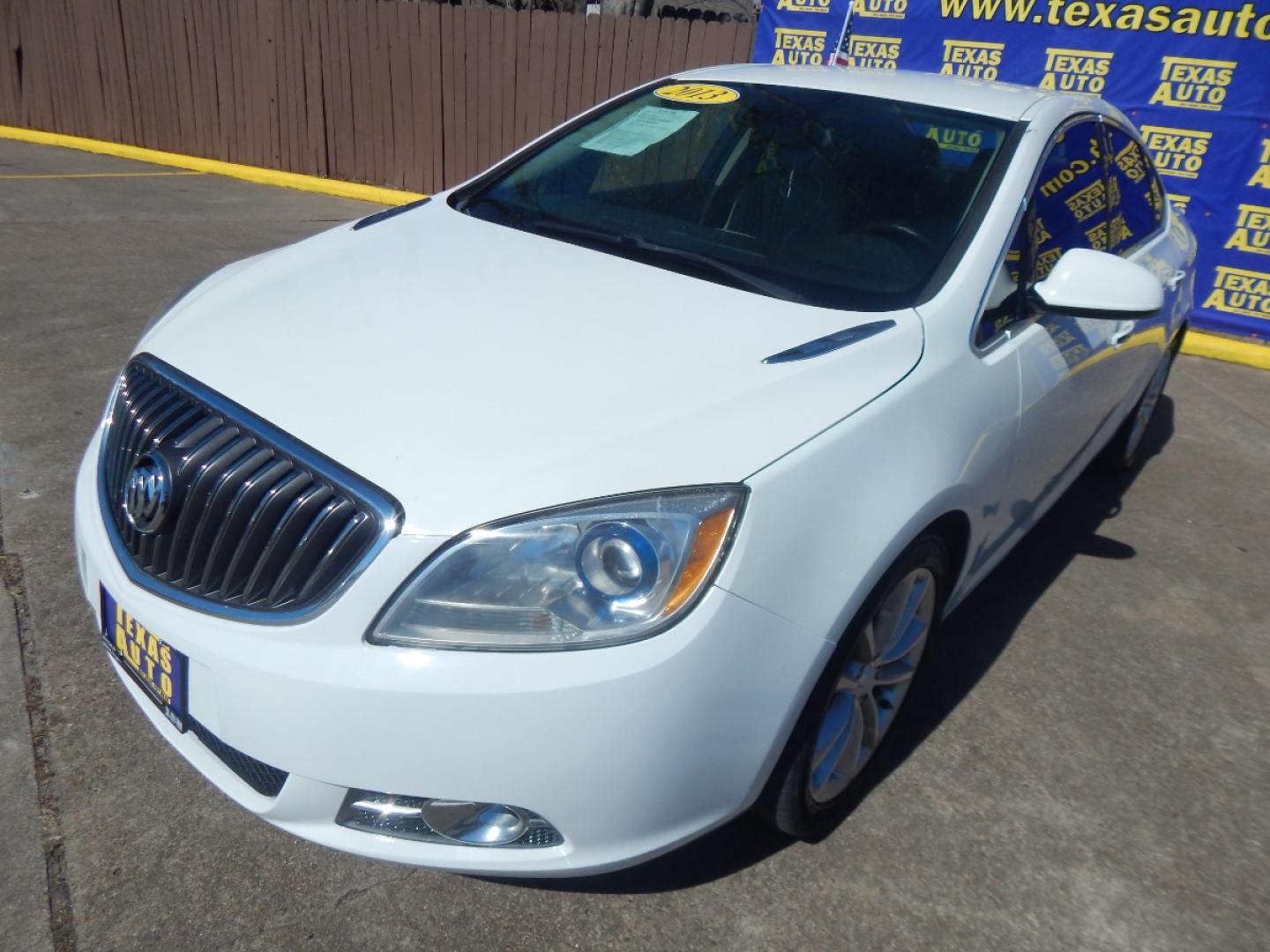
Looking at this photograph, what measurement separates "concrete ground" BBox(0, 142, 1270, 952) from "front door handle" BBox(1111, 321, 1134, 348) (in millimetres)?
781

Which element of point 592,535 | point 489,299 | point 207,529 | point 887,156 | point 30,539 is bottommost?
point 30,539

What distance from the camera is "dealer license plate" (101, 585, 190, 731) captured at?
1978 millimetres

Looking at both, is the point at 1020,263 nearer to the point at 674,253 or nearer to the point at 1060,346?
the point at 1060,346

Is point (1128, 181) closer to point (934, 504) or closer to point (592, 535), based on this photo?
point (934, 504)

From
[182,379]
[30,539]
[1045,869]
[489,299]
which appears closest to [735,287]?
[489,299]

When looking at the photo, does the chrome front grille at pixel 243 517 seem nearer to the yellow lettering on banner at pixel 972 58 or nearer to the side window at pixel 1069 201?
the side window at pixel 1069 201

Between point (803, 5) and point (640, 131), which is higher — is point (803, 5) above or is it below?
above

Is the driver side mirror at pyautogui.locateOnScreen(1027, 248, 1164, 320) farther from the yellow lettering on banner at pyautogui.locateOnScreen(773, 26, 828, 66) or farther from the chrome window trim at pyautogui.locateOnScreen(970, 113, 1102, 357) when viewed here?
the yellow lettering on banner at pyautogui.locateOnScreen(773, 26, 828, 66)

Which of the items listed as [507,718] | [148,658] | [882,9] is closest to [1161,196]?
[507,718]

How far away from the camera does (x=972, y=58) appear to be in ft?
25.7

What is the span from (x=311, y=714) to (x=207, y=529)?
18.0 inches

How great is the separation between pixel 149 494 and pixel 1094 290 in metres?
2.30

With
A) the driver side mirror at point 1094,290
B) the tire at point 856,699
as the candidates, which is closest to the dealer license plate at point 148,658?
the tire at point 856,699

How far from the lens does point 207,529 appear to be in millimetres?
1985
